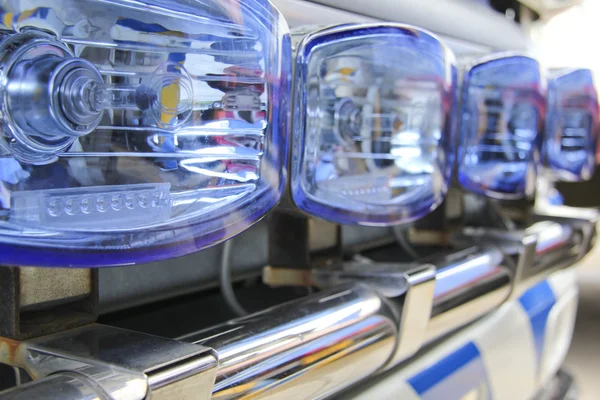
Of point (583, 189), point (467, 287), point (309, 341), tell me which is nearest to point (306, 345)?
point (309, 341)

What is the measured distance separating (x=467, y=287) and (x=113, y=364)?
616 millimetres

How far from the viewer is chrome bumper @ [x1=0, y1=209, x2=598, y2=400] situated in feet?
1.47

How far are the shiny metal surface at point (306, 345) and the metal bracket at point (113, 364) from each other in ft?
0.22

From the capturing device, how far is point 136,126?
528 millimetres

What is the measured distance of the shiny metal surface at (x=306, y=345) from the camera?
0.56 metres

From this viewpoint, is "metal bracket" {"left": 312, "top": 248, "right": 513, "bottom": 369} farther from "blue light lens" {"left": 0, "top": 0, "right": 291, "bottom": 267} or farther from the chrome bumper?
"blue light lens" {"left": 0, "top": 0, "right": 291, "bottom": 267}

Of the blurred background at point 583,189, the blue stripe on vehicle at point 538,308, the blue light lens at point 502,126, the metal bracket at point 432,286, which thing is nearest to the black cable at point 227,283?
the metal bracket at point 432,286

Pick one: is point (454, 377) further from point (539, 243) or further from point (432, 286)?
point (539, 243)

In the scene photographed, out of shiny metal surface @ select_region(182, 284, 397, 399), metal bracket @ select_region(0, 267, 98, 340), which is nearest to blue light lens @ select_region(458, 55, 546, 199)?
shiny metal surface @ select_region(182, 284, 397, 399)

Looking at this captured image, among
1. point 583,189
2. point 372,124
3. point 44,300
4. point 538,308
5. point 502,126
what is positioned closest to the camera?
point 44,300

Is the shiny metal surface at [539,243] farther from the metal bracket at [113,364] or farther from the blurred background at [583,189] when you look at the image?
the metal bracket at [113,364]

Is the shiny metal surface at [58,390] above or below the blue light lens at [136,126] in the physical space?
below

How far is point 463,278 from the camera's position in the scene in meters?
0.94

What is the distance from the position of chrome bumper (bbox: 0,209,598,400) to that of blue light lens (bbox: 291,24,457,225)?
9cm
